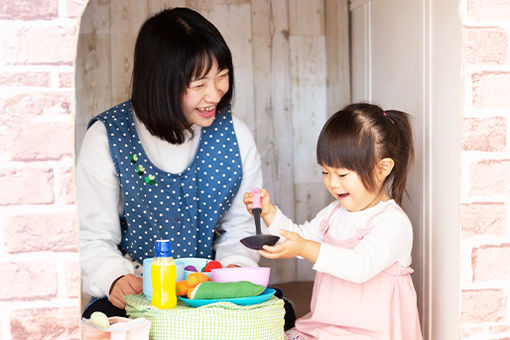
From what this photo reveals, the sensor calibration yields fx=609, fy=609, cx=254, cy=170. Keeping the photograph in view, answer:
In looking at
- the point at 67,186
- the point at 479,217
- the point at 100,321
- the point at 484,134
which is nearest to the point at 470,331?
the point at 479,217

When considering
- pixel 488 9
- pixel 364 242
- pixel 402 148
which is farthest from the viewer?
pixel 402 148

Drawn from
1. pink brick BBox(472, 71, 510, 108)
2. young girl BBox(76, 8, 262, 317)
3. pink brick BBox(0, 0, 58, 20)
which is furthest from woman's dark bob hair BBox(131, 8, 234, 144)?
pink brick BBox(472, 71, 510, 108)

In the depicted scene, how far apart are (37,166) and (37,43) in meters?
0.22

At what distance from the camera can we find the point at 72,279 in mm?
1116

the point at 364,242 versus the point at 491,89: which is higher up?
the point at 491,89

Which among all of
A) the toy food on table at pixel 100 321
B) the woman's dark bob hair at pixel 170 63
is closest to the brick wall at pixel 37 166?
the toy food on table at pixel 100 321

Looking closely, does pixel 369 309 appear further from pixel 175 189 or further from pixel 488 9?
pixel 488 9

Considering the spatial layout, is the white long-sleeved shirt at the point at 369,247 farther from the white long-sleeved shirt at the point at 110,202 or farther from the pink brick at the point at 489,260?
the white long-sleeved shirt at the point at 110,202

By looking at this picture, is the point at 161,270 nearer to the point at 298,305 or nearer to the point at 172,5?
the point at 298,305

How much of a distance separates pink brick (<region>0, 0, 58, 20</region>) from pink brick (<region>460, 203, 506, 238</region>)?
2.96 ft

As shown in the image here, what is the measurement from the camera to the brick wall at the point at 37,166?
1076mm

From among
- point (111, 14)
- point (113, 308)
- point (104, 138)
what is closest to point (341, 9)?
point (111, 14)

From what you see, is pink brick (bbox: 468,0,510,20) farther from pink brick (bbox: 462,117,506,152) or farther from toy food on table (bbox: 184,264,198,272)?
toy food on table (bbox: 184,264,198,272)

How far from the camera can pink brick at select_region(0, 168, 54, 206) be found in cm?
108
